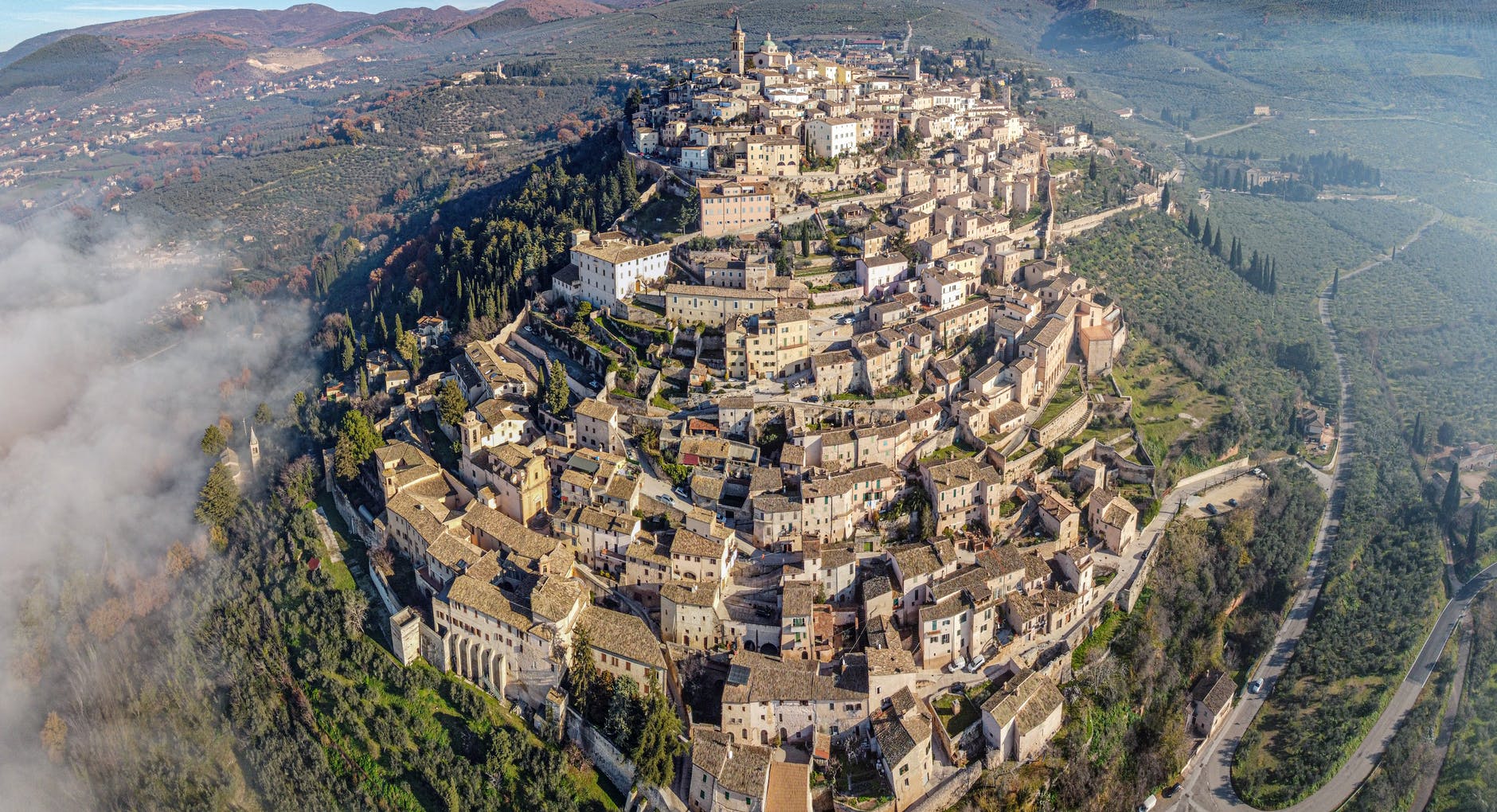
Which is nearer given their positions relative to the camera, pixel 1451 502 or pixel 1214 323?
pixel 1451 502

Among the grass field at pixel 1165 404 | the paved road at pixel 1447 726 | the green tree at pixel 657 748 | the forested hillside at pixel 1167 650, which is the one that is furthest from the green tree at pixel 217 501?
the paved road at pixel 1447 726

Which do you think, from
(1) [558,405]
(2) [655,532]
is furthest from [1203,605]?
(1) [558,405]

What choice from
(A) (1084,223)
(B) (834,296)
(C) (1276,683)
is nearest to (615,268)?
(B) (834,296)

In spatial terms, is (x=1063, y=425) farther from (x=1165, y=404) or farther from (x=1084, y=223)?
(x=1084, y=223)

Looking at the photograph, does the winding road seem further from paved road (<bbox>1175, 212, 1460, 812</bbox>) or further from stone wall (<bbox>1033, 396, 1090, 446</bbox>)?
stone wall (<bbox>1033, 396, 1090, 446</bbox>)

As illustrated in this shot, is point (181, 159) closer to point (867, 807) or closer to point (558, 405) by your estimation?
point (558, 405)
